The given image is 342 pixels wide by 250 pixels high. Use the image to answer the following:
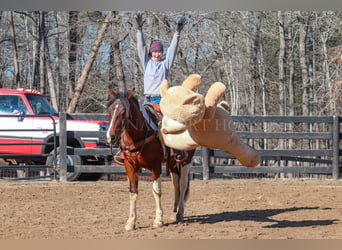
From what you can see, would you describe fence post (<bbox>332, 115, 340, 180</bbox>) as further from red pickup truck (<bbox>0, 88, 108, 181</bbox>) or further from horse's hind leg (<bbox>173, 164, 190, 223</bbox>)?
horse's hind leg (<bbox>173, 164, 190, 223</bbox>)

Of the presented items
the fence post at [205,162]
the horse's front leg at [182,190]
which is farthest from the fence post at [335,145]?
the horse's front leg at [182,190]

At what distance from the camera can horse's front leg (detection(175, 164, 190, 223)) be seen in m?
7.65

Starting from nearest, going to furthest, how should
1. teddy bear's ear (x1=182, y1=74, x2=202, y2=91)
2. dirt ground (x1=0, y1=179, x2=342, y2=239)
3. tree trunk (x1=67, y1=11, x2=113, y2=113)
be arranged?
teddy bear's ear (x1=182, y1=74, x2=202, y2=91)
dirt ground (x1=0, y1=179, x2=342, y2=239)
tree trunk (x1=67, y1=11, x2=113, y2=113)

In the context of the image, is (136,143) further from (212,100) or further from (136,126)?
(212,100)

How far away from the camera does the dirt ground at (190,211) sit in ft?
22.3

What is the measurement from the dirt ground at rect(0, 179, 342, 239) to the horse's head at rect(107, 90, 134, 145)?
3.79 feet

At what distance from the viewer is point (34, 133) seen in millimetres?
13719

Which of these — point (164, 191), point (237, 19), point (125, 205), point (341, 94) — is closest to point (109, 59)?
point (237, 19)

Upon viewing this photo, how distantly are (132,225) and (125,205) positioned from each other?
2341 mm

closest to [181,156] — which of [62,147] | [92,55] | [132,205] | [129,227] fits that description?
[132,205]

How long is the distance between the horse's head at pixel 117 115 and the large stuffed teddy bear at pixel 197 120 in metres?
0.58

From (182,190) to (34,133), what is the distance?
22.4 feet

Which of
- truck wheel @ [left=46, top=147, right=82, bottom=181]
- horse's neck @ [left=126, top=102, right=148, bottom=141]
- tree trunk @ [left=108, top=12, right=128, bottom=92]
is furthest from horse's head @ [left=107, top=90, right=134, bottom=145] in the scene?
tree trunk @ [left=108, top=12, right=128, bottom=92]
